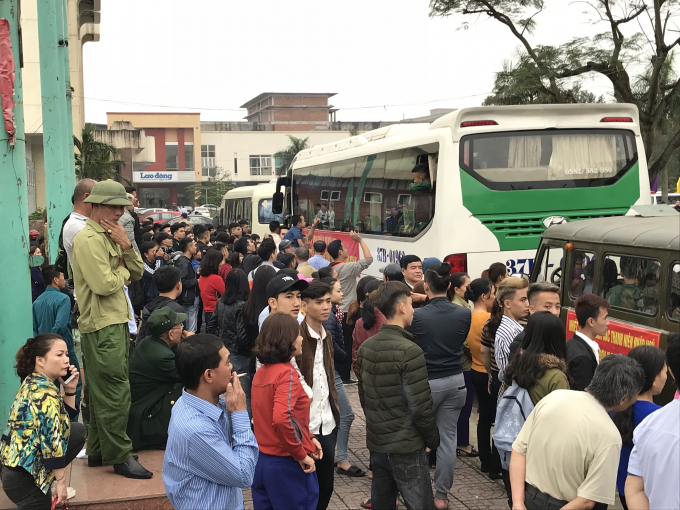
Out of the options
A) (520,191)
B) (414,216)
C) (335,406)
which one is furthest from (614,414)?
(414,216)

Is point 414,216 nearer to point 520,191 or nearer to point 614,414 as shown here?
point 520,191

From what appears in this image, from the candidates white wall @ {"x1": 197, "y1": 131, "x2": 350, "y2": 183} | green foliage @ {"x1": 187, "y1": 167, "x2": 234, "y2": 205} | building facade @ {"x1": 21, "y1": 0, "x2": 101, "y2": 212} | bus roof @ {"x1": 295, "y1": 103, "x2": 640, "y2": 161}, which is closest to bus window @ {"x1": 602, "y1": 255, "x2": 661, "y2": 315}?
bus roof @ {"x1": 295, "y1": 103, "x2": 640, "y2": 161}

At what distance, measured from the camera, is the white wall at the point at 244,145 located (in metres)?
83.6

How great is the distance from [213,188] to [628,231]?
68149 millimetres

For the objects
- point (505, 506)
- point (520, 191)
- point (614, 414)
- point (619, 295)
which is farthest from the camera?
point (520, 191)

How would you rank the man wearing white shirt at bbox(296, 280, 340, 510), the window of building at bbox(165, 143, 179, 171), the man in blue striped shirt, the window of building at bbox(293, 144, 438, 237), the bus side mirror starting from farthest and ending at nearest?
the window of building at bbox(165, 143, 179, 171) → the bus side mirror → the window of building at bbox(293, 144, 438, 237) → the man wearing white shirt at bbox(296, 280, 340, 510) → the man in blue striped shirt

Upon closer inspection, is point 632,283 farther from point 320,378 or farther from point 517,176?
point 517,176

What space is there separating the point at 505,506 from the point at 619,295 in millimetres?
1980

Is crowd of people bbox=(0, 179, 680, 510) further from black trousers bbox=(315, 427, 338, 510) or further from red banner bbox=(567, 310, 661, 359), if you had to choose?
red banner bbox=(567, 310, 661, 359)

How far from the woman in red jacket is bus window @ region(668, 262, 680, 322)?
3003mm

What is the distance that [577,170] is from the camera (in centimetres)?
1055

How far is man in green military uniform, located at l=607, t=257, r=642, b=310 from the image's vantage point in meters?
5.92

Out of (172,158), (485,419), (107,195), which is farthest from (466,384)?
(172,158)

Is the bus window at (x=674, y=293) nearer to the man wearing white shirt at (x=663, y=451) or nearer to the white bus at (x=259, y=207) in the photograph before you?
the man wearing white shirt at (x=663, y=451)
